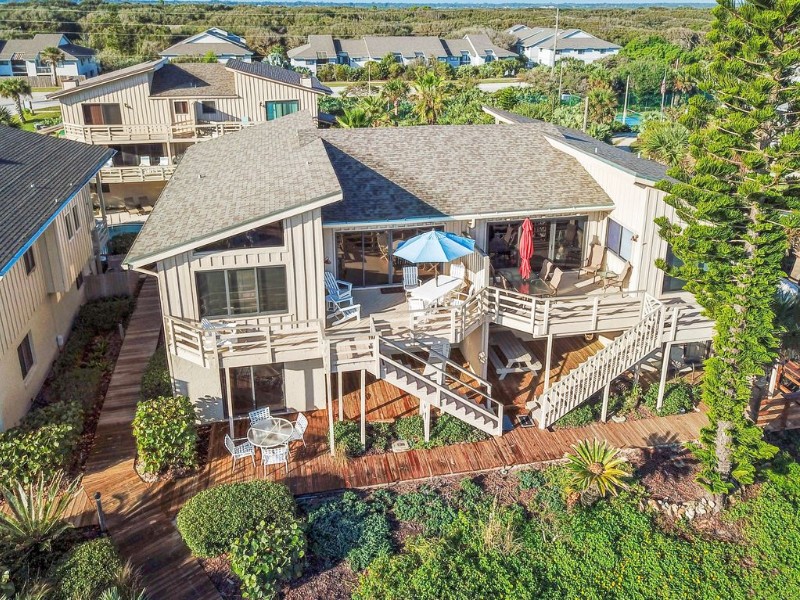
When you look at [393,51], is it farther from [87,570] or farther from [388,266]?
[87,570]

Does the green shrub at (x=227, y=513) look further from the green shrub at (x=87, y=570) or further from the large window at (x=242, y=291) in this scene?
the large window at (x=242, y=291)

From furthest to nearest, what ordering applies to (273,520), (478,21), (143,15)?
(478,21) < (143,15) < (273,520)

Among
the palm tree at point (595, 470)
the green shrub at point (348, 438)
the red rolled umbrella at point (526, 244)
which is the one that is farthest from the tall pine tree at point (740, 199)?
the green shrub at point (348, 438)

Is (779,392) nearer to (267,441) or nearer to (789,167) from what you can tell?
(789,167)

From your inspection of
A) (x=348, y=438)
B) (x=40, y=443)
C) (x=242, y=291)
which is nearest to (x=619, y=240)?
(x=348, y=438)

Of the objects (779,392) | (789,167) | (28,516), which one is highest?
(789,167)

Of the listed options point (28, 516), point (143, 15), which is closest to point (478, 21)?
point (143, 15)
